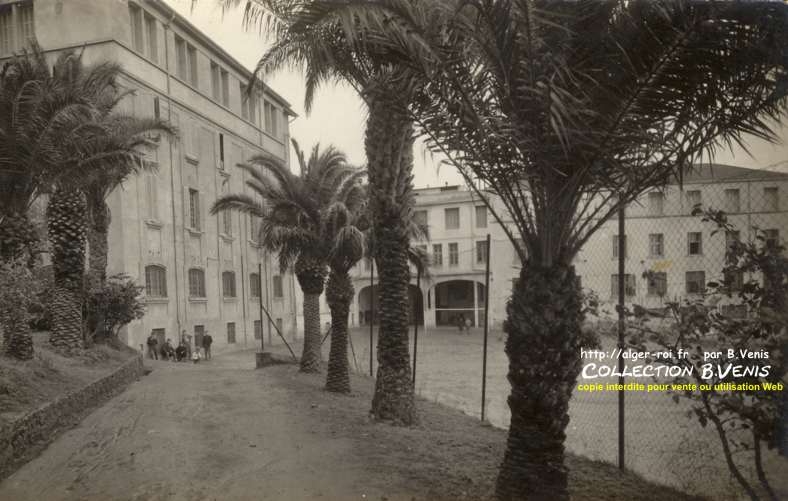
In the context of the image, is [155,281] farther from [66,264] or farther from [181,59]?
[66,264]

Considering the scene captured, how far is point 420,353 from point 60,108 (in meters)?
22.5

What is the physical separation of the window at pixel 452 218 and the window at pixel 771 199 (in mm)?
43406

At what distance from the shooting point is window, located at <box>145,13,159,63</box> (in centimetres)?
2091

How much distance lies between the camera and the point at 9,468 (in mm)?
6672

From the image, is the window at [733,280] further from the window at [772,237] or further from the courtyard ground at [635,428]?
the courtyard ground at [635,428]

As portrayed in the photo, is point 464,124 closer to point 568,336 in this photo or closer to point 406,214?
point 568,336

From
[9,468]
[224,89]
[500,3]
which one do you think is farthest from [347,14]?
[224,89]

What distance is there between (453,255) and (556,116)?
150ft

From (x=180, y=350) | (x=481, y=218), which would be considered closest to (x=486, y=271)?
(x=180, y=350)

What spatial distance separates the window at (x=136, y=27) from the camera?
755 inches

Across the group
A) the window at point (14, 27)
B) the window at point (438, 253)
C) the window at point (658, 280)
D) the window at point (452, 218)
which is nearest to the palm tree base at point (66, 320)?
the window at point (14, 27)

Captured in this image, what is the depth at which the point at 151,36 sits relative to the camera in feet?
69.1

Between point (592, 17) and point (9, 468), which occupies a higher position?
point (592, 17)

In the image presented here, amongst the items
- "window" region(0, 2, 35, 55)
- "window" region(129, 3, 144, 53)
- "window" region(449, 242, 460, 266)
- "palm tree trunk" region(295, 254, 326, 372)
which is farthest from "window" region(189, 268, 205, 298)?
"window" region(449, 242, 460, 266)
